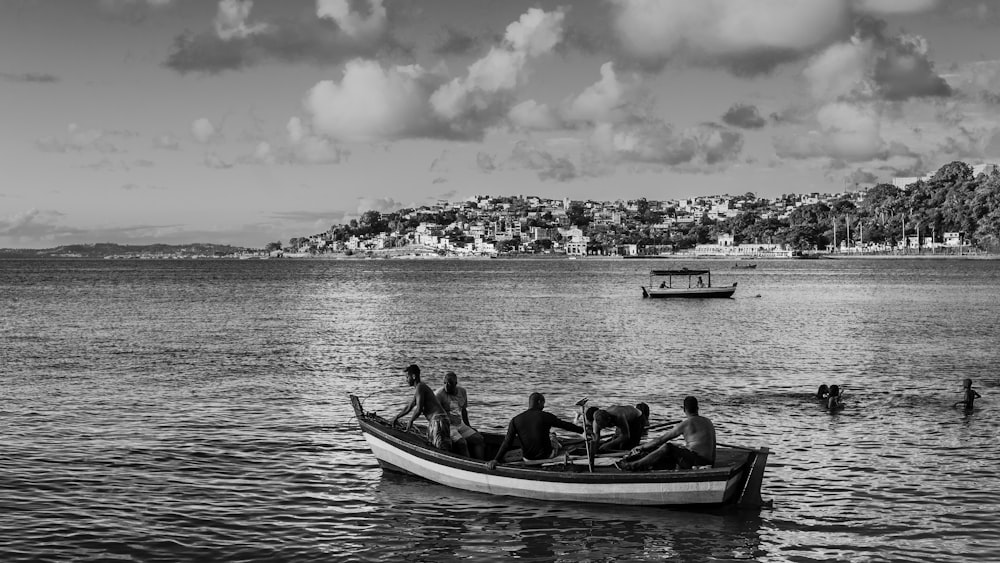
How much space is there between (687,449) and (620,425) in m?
1.94

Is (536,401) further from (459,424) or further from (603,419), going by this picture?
(459,424)

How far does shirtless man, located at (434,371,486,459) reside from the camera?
19844 millimetres

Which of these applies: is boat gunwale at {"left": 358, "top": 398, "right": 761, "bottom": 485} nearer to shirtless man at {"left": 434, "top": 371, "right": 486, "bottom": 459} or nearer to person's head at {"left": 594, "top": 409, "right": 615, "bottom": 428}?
shirtless man at {"left": 434, "top": 371, "right": 486, "bottom": 459}

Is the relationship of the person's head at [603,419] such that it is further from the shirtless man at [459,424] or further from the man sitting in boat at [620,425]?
the shirtless man at [459,424]

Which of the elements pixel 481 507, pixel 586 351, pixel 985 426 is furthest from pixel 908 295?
pixel 481 507

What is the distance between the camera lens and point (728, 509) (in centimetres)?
1806

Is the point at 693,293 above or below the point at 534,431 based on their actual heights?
below

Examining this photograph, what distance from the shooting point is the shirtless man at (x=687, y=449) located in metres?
17.7

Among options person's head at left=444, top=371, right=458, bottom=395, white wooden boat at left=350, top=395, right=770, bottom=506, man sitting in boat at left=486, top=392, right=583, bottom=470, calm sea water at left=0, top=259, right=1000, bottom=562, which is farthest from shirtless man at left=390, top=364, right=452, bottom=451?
man sitting in boat at left=486, top=392, right=583, bottom=470

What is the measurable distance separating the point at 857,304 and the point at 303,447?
71.4 m

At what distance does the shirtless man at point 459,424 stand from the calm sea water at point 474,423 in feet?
3.16

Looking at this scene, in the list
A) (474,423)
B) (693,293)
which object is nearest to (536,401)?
(474,423)

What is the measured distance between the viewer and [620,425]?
63.9 ft

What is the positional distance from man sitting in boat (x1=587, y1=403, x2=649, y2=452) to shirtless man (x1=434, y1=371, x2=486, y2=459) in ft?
7.88
